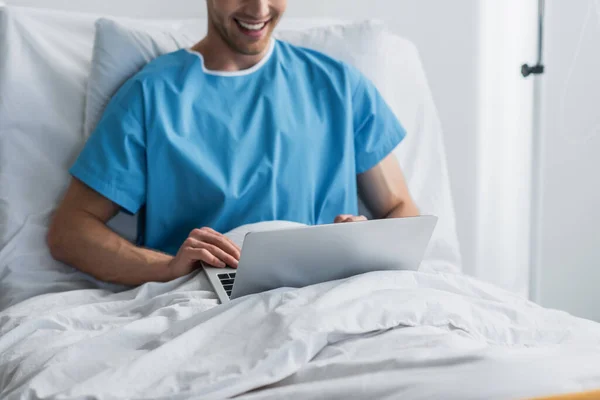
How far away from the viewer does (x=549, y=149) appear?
2.04m

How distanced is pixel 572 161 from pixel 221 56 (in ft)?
3.18

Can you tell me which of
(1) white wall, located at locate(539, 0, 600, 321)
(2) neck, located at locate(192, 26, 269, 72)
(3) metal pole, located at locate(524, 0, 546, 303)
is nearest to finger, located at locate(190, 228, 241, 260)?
(2) neck, located at locate(192, 26, 269, 72)

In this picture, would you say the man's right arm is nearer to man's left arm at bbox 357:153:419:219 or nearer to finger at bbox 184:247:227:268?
finger at bbox 184:247:227:268

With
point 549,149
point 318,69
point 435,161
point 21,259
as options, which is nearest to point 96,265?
point 21,259

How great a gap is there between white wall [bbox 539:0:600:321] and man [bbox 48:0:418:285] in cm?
59

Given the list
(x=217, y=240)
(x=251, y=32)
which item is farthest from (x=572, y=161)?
(x=217, y=240)

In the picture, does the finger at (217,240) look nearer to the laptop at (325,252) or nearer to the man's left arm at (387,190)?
the laptop at (325,252)

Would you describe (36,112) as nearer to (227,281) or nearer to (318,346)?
(227,281)

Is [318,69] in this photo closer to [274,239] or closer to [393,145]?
[393,145]

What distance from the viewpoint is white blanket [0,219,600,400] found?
2.42 ft

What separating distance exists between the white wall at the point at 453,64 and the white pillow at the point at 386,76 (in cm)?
29

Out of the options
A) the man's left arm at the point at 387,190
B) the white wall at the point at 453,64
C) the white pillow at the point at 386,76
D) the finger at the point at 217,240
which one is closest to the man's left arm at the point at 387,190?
the man's left arm at the point at 387,190

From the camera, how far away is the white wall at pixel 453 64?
2126mm

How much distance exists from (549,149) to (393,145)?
24.3 inches
